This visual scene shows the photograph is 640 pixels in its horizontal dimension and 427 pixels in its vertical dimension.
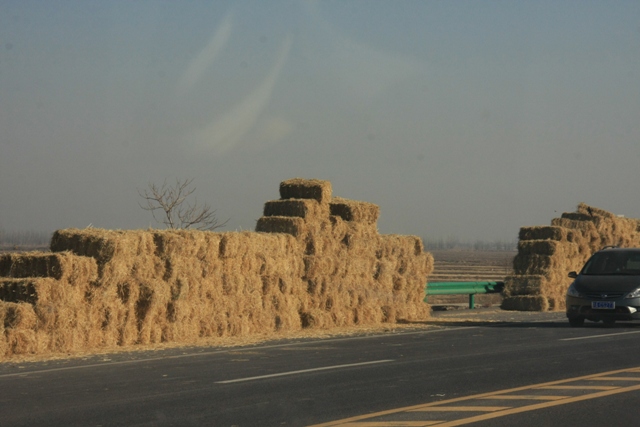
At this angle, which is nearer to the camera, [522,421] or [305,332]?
[522,421]

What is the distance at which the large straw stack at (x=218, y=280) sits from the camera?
17.5 metres

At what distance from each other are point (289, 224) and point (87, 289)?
266 inches

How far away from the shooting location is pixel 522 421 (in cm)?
982

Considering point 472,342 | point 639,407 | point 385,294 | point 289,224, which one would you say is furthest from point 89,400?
point 385,294

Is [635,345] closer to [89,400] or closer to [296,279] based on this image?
[296,279]

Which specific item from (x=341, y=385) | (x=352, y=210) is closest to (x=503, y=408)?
(x=341, y=385)

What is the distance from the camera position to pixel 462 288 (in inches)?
1266

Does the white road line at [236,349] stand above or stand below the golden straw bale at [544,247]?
below

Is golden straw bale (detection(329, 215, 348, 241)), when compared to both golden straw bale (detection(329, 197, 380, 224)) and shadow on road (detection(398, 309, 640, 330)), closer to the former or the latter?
golden straw bale (detection(329, 197, 380, 224))

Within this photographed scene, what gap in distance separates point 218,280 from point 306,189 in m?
4.67

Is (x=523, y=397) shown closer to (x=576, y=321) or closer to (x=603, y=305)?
(x=603, y=305)

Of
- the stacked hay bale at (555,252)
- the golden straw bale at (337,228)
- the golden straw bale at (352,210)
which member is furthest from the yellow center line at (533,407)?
the stacked hay bale at (555,252)

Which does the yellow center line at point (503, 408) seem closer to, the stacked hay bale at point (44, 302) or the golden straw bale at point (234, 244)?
the stacked hay bale at point (44, 302)

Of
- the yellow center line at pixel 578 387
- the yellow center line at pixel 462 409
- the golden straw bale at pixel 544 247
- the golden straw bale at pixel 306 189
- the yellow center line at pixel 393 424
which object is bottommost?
the yellow center line at pixel 393 424
